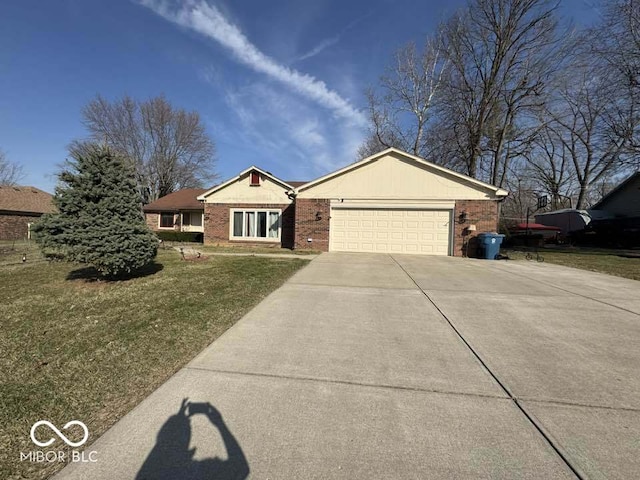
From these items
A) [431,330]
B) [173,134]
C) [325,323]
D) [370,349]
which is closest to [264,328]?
[325,323]

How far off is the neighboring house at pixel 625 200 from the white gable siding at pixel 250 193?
25761mm

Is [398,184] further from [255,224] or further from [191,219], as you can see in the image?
[191,219]

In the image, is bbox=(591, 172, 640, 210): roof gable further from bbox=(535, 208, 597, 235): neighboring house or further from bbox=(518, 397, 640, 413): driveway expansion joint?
bbox=(518, 397, 640, 413): driveway expansion joint

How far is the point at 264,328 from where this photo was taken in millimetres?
4102

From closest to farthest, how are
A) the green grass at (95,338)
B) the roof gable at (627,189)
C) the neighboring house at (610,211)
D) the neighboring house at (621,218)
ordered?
the green grass at (95,338), the neighboring house at (621,218), the roof gable at (627,189), the neighboring house at (610,211)

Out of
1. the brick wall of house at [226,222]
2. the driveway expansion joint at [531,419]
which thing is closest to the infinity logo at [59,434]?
the driveway expansion joint at [531,419]

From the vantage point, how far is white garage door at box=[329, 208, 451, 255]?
13.6 metres

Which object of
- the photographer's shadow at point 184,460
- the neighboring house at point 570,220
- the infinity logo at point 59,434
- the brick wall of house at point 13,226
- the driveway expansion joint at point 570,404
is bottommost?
the infinity logo at point 59,434

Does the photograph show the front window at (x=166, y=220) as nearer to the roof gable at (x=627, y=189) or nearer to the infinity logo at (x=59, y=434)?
the infinity logo at (x=59, y=434)

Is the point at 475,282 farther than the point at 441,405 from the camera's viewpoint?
Yes

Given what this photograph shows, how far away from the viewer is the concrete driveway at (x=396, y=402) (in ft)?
6.05

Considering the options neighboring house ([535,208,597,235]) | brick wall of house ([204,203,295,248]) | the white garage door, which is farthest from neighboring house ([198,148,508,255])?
neighboring house ([535,208,597,235])

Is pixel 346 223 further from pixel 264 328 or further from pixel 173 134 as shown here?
pixel 173 134

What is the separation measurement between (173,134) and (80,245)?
32646mm
